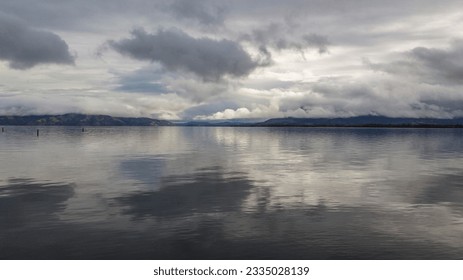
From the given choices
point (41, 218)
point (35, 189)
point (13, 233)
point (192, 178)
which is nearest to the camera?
point (13, 233)

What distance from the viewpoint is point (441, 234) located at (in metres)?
25.8

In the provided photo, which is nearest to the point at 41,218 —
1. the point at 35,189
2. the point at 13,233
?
the point at 13,233

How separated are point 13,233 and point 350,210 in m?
25.4

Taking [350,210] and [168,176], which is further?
[168,176]

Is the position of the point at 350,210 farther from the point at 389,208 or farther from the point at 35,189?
the point at 35,189

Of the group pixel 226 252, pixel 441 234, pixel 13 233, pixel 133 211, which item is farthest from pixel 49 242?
pixel 441 234

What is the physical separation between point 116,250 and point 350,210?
19.6 m

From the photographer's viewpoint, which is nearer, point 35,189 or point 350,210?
point 350,210

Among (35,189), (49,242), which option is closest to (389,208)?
(49,242)

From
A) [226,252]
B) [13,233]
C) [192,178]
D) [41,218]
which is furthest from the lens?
[192,178]
